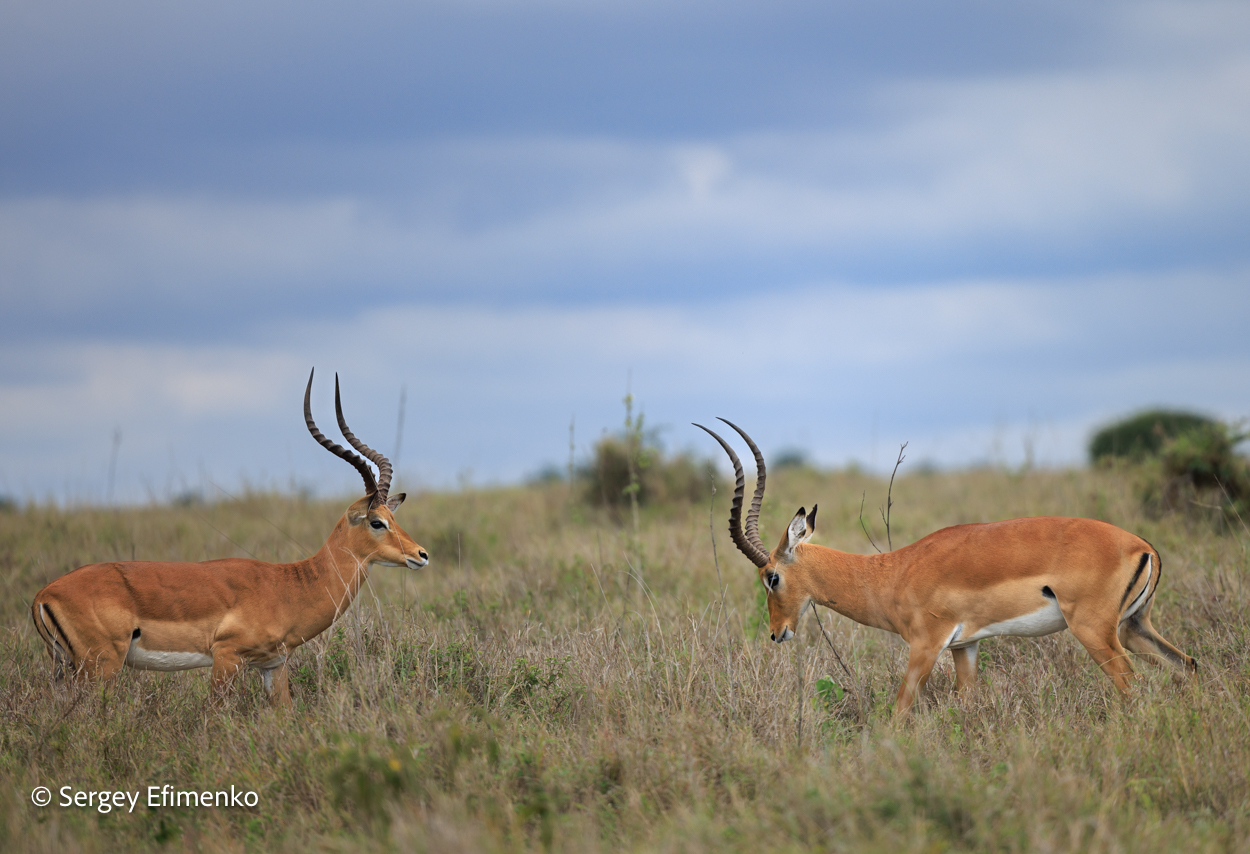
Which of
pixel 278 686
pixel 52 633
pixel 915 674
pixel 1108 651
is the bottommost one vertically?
pixel 278 686

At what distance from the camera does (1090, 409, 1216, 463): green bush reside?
19.0m

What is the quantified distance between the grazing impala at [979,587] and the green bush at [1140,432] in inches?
546

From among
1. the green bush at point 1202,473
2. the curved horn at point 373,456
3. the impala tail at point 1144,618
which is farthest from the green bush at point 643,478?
the impala tail at point 1144,618

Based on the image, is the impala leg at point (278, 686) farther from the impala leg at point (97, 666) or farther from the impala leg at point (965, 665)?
the impala leg at point (965, 665)

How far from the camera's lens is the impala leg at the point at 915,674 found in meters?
5.95

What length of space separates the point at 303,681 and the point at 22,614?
4933 mm

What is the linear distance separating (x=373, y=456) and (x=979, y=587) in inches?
171

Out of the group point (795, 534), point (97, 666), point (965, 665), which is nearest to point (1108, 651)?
point (965, 665)

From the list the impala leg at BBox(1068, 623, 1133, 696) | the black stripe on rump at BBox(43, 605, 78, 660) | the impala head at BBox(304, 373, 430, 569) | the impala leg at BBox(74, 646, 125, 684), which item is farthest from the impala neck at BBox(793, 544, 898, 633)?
the black stripe on rump at BBox(43, 605, 78, 660)

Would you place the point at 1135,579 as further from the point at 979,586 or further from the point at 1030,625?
the point at 979,586

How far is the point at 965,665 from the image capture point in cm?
656

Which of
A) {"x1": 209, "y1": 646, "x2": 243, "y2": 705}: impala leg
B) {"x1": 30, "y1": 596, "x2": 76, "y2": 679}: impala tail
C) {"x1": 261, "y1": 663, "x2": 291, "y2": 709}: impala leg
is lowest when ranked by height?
{"x1": 261, "y1": 663, "x2": 291, "y2": 709}: impala leg

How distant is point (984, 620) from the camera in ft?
19.9

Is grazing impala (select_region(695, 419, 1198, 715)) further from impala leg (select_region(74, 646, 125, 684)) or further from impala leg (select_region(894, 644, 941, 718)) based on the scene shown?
impala leg (select_region(74, 646, 125, 684))
